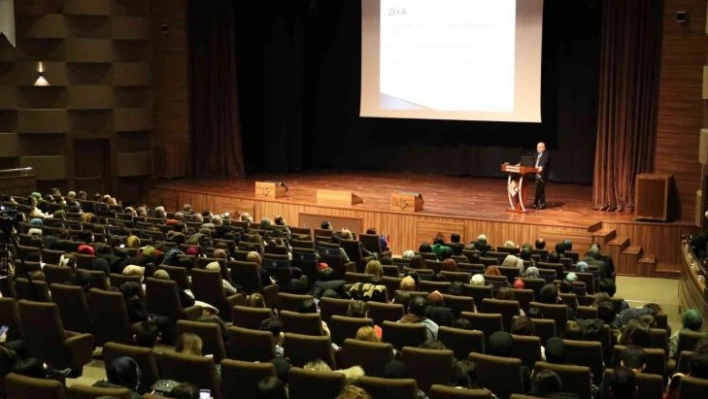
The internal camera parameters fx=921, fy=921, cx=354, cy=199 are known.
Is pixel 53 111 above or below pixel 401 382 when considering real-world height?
above

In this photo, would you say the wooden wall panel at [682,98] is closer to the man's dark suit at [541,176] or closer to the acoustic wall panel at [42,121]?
the man's dark suit at [541,176]

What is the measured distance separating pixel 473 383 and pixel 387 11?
48.6ft

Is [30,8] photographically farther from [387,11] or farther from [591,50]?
[591,50]

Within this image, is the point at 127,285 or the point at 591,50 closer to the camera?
the point at 127,285

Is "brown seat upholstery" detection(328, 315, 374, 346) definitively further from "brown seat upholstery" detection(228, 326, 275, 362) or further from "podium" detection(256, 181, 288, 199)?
"podium" detection(256, 181, 288, 199)

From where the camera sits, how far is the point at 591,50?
19453mm

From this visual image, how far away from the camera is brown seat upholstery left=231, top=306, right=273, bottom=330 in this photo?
→ 285 inches

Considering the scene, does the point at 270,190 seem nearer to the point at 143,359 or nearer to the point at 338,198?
the point at 338,198

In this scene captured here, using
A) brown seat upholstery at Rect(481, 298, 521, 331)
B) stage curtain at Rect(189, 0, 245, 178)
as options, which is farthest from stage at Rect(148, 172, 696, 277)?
brown seat upholstery at Rect(481, 298, 521, 331)

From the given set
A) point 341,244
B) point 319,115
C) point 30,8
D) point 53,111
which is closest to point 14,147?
point 53,111

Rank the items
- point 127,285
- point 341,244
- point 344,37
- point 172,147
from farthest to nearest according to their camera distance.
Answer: point 344,37 → point 172,147 → point 341,244 → point 127,285

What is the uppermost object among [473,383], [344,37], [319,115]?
[344,37]

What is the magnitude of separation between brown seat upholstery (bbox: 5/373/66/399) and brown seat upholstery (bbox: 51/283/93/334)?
8.26 feet

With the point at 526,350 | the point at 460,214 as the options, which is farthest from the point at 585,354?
the point at 460,214
